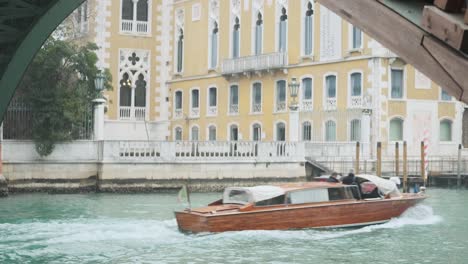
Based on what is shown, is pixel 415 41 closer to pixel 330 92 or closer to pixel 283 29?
pixel 330 92

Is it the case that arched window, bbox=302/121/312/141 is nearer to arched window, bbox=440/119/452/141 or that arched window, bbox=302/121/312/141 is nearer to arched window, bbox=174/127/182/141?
arched window, bbox=440/119/452/141

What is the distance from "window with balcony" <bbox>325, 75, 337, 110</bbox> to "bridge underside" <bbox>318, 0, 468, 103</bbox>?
2576cm

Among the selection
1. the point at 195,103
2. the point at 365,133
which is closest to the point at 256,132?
the point at 195,103

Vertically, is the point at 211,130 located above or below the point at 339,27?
below

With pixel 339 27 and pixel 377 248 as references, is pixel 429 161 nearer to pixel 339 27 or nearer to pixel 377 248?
pixel 339 27

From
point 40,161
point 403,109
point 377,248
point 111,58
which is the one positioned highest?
point 111,58

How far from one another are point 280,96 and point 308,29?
2.75 m

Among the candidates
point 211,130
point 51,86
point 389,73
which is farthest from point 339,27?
point 51,86

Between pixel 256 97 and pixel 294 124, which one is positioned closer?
pixel 294 124

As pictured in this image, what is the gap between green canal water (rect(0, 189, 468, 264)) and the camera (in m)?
11.6

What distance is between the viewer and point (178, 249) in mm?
12492

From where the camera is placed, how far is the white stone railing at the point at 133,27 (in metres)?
32.0

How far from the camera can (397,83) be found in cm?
2773

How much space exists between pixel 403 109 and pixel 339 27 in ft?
11.9
